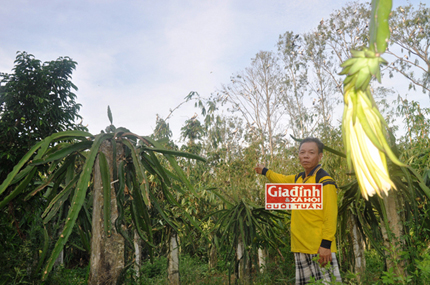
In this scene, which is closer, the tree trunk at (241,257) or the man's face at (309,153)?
the man's face at (309,153)

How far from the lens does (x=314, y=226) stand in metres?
1.97

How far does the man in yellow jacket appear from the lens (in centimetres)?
187

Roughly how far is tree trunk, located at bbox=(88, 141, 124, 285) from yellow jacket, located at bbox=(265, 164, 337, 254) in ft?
4.10

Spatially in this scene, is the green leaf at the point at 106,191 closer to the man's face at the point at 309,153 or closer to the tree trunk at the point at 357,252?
the man's face at the point at 309,153

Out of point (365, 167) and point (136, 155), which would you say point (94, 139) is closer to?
point (136, 155)

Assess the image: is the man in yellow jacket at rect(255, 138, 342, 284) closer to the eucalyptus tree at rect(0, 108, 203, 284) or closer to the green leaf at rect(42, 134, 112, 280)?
the eucalyptus tree at rect(0, 108, 203, 284)

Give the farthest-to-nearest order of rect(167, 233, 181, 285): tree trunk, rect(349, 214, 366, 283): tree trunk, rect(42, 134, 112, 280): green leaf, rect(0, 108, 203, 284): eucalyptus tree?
rect(167, 233, 181, 285): tree trunk → rect(349, 214, 366, 283): tree trunk → rect(0, 108, 203, 284): eucalyptus tree → rect(42, 134, 112, 280): green leaf

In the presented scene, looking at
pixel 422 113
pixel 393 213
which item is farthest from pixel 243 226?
pixel 422 113

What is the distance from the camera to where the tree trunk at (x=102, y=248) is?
123 centimetres

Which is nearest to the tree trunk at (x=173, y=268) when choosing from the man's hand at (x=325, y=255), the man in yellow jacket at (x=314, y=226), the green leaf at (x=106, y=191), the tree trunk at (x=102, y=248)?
the man in yellow jacket at (x=314, y=226)

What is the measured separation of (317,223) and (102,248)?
137cm

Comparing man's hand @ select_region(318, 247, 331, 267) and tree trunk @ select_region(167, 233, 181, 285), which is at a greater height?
man's hand @ select_region(318, 247, 331, 267)

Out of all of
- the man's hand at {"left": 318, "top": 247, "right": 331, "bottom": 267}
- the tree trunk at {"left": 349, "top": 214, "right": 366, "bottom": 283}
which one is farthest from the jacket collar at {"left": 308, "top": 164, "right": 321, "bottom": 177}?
the tree trunk at {"left": 349, "top": 214, "right": 366, "bottom": 283}

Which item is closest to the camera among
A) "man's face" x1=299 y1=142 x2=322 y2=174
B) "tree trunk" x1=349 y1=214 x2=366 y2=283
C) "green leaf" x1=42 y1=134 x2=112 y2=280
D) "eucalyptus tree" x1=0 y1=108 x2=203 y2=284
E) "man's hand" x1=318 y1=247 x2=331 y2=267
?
"green leaf" x1=42 y1=134 x2=112 y2=280
